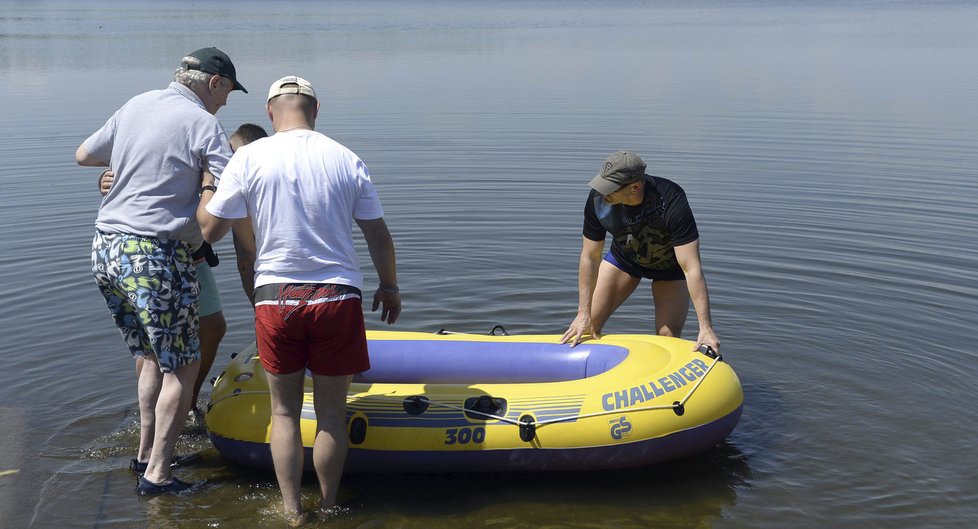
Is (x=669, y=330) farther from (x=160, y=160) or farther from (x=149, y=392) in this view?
(x=160, y=160)

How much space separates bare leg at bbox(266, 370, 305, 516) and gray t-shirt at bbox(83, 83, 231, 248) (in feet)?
2.89

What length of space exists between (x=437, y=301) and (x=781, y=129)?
369 inches

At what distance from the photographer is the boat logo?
510cm

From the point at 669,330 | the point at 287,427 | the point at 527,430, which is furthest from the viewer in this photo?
the point at 669,330

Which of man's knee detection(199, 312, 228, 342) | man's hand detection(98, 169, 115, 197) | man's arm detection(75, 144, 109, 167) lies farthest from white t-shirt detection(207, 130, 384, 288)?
man's knee detection(199, 312, 228, 342)

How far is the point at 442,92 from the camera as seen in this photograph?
68.9ft

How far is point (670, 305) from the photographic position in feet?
20.2

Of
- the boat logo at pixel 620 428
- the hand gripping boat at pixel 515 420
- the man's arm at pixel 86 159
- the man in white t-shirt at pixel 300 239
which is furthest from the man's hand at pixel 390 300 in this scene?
the man's arm at pixel 86 159

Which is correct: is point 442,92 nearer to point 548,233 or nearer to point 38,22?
point 548,233

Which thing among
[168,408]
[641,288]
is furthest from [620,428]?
[641,288]

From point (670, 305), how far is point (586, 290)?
1.89 feet

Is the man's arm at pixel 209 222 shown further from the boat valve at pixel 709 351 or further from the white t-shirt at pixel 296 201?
the boat valve at pixel 709 351

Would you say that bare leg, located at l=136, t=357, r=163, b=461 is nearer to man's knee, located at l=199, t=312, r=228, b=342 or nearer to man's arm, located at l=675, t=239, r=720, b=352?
man's knee, located at l=199, t=312, r=228, b=342

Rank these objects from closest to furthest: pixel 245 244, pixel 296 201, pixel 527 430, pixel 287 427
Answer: pixel 296 201 < pixel 287 427 < pixel 245 244 < pixel 527 430
